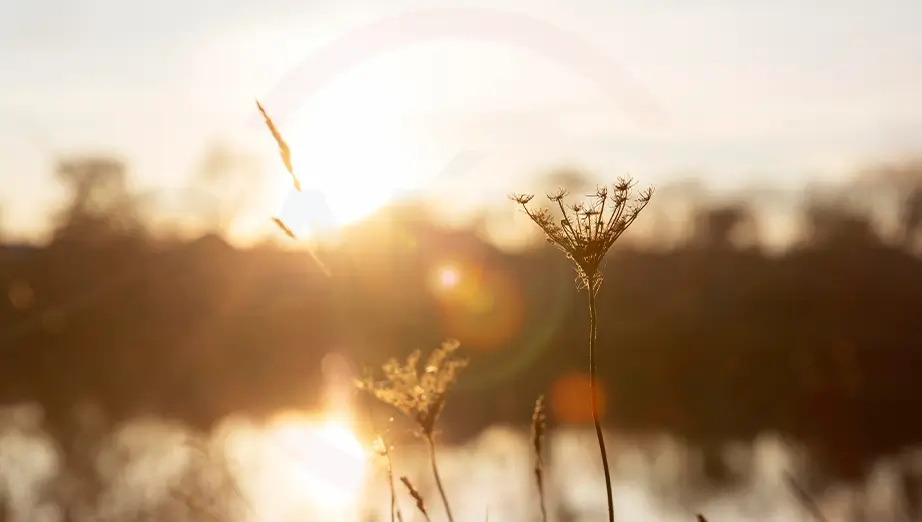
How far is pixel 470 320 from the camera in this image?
137 feet

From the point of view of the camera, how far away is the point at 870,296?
1516 inches

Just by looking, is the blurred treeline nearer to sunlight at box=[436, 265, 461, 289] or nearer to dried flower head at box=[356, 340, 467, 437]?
sunlight at box=[436, 265, 461, 289]

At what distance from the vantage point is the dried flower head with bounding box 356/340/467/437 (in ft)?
10.3

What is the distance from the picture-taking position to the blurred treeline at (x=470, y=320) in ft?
97.6

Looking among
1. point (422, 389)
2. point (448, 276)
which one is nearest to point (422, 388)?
point (422, 389)

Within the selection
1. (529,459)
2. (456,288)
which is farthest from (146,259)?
(529,459)

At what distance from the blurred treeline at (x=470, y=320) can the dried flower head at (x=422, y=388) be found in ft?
76.1

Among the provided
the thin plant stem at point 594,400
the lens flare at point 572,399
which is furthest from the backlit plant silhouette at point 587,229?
the lens flare at point 572,399

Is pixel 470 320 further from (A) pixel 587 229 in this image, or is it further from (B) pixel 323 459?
(A) pixel 587 229

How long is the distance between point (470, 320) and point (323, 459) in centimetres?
2253

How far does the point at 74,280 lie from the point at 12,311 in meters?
2.66

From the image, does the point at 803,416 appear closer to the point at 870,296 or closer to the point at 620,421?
the point at 620,421

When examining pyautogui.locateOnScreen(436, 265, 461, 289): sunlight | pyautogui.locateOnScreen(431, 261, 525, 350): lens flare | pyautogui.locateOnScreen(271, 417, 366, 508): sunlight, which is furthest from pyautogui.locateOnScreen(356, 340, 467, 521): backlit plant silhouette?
pyautogui.locateOnScreen(436, 265, 461, 289): sunlight

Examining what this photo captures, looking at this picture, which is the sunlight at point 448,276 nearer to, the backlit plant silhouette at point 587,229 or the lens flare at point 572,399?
the lens flare at point 572,399
